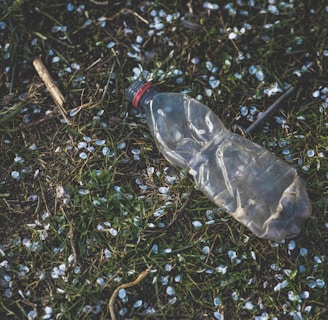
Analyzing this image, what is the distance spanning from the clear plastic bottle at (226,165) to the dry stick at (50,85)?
15.5 inches

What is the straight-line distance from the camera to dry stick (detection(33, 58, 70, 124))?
132 inches

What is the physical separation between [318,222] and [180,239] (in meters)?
0.72

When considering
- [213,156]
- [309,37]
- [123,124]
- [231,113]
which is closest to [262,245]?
[213,156]

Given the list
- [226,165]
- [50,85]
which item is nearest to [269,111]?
[226,165]

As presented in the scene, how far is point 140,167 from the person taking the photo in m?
3.27

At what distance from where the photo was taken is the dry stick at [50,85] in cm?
336

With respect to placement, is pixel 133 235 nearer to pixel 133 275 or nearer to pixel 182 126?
pixel 133 275

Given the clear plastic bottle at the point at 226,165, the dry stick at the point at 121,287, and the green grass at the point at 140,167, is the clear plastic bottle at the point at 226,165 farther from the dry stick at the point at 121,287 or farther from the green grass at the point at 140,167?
the dry stick at the point at 121,287

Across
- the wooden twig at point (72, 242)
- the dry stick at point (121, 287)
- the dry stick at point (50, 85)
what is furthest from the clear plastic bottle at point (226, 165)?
the wooden twig at point (72, 242)

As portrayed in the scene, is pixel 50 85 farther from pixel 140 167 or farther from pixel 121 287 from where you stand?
pixel 121 287

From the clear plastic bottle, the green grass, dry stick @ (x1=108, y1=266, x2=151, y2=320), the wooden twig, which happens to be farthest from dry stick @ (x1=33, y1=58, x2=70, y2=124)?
dry stick @ (x1=108, y1=266, x2=151, y2=320)

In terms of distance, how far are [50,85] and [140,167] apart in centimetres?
71

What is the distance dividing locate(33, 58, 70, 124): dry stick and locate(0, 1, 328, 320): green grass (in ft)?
0.13

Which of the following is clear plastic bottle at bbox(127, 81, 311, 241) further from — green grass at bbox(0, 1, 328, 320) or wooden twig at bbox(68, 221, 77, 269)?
wooden twig at bbox(68, 221, 77, 269)
